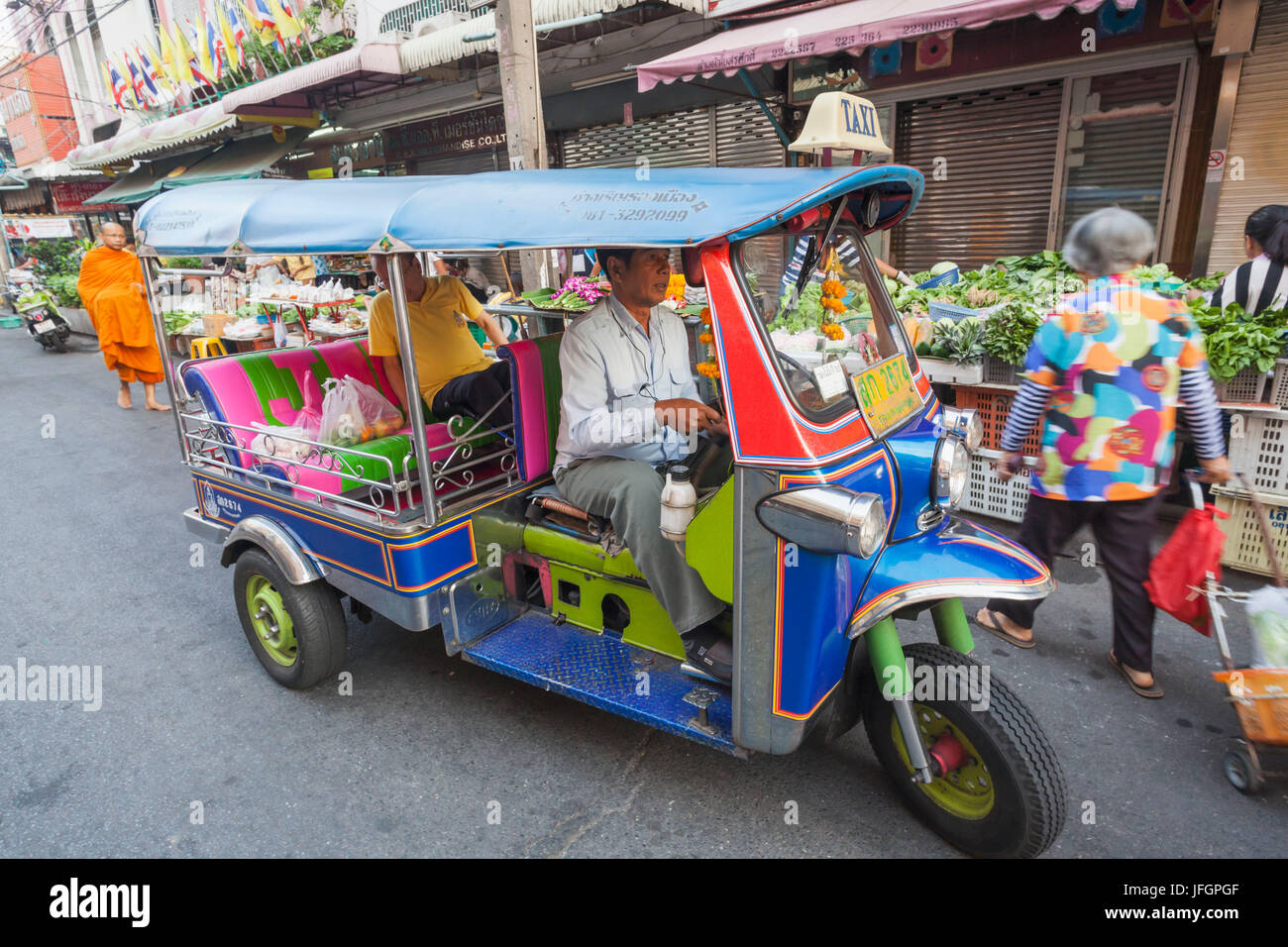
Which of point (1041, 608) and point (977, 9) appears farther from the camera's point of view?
point (977, 9)

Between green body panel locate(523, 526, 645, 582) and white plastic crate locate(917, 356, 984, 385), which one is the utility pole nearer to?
white plastic crate locate(917, 356, 984, 385)

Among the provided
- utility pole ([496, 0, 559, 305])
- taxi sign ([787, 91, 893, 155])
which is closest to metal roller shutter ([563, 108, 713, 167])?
utility pole ([496, 0, 559, 305])

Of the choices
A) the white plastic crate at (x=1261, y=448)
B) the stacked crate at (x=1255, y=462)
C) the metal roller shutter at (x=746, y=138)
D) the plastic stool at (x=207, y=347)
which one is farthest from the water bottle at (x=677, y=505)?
the metal roller shutter at (x=746, y=138)

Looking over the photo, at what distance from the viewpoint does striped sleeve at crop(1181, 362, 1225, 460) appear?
2.95 meters

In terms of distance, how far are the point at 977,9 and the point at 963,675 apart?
4.80m

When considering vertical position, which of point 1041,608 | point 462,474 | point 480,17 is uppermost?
point 480,17

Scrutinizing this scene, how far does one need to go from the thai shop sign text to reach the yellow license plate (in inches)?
377

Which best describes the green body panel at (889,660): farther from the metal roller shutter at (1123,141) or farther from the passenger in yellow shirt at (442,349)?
the metal roller shutter at (1123,141)

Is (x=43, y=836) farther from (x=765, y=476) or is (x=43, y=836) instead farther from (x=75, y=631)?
(x=765, y=476)

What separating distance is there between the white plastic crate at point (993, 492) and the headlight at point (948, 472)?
2.50 meters

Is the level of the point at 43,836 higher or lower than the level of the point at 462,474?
lower

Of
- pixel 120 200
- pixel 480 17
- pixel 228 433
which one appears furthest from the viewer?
pixel 120 200
